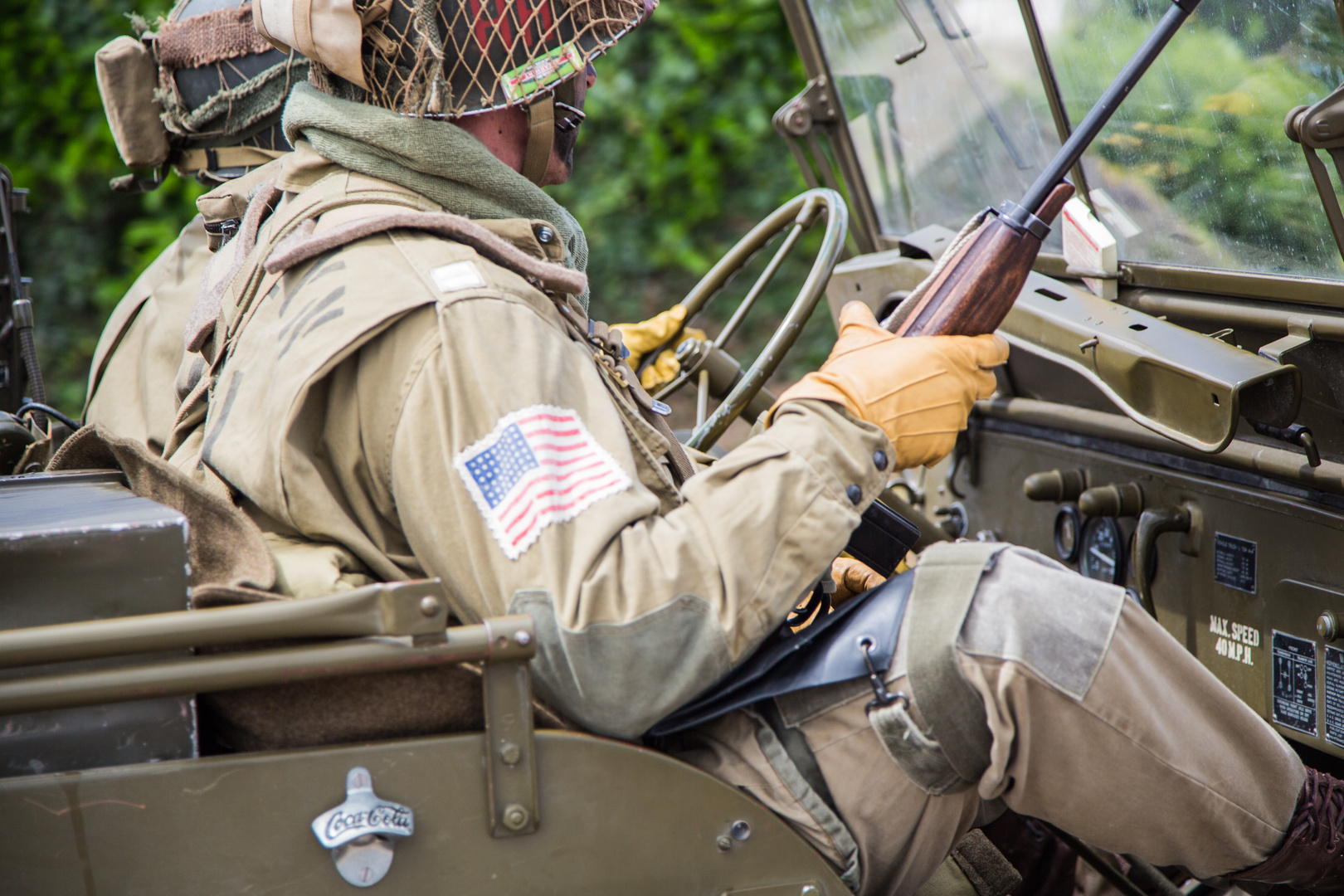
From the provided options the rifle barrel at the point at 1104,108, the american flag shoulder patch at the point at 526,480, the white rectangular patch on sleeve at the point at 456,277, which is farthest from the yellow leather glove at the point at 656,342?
the american flag shoulder patch at the point at 526,480

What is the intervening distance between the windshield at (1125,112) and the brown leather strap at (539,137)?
1.12 m

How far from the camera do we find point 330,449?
1480 mm

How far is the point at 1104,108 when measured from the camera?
6.28 feet

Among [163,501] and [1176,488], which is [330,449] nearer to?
[163,501]

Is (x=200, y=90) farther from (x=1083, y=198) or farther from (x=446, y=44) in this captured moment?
(x=1083, y=198)

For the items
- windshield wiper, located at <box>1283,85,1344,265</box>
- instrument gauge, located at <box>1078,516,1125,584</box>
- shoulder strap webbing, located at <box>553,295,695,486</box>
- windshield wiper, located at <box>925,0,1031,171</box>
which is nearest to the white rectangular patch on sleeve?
shoulder strap webbing, located at <box>553,295,695,486</box>

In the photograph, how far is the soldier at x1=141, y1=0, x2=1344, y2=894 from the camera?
136 cm

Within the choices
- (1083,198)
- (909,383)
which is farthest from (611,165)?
(909,383)

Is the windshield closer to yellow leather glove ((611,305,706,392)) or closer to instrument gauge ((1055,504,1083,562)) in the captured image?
instrument gauge ((1055,504,1083,562))

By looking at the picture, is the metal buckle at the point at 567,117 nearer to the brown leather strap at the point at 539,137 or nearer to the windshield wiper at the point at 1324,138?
the brown leather strap at the point at 539,137

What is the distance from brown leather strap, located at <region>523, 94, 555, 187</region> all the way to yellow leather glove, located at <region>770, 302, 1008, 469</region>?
1.86ft

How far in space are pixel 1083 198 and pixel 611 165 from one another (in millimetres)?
4470

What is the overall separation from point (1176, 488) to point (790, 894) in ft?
4.19

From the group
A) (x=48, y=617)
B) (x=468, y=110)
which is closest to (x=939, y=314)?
(x=468, y=110)
